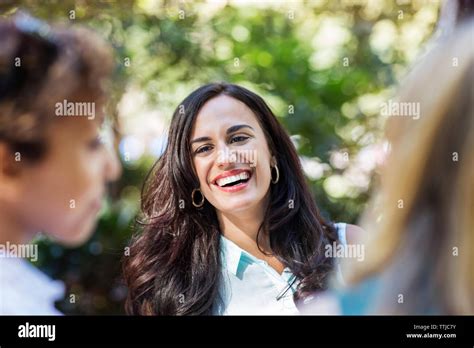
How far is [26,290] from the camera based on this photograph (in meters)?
3.76

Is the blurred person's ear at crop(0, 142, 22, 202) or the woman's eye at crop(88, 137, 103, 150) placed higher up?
the woman's eye at crop(88, 137, 103, 150)

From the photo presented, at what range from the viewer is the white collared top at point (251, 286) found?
370cm

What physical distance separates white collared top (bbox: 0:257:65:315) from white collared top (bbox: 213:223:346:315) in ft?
2.66

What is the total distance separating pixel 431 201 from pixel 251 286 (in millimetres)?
963

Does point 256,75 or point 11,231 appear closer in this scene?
point 11,231

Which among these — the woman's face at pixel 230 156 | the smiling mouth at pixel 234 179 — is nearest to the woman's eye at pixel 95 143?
the woman's face at pixel 230 156

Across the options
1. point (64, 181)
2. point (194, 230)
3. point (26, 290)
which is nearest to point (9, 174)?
point (64, 181)

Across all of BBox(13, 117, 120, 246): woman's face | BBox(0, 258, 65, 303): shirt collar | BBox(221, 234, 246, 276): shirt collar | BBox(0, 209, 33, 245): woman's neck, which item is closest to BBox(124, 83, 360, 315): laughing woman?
BBox(221, 234, 246, 276): shirt collar

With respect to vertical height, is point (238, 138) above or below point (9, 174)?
above

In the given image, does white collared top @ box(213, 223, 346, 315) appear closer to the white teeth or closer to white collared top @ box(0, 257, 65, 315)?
the white teeth

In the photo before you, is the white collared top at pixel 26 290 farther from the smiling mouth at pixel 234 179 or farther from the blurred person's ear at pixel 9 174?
the smiling mouth at pixel 234 179

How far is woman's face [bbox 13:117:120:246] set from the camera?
11.9 ft

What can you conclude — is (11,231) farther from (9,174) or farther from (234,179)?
(234,179)
